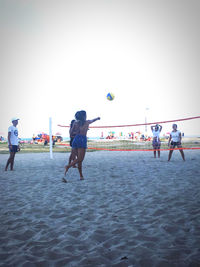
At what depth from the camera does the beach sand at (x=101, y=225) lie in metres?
2.32

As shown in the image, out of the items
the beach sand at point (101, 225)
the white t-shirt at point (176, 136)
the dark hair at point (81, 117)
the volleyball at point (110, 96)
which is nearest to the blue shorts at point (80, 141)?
the dark hair at point (81, 117)

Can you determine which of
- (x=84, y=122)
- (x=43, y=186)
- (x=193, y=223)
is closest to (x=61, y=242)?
(x=193, y=223)

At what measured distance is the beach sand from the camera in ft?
7.63

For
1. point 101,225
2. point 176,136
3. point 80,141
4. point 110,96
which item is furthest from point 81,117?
point 110,96

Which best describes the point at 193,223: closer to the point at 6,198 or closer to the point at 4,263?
the point at 4,263

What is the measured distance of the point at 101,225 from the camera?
3139 millimetres

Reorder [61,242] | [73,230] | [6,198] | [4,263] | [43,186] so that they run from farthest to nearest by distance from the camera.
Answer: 1. [43,186]
2. [6,198]
3. [73,230]
4. [61,242]
5. [4,263]

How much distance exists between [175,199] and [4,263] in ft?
9.94

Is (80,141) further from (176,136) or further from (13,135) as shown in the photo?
(176,136)

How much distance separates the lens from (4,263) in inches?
88.7

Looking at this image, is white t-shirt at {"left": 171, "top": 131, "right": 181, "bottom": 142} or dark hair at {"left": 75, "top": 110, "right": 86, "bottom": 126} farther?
white t-shirt at {"left": 171, "top": 131, "right": 181, "bottom": 142}

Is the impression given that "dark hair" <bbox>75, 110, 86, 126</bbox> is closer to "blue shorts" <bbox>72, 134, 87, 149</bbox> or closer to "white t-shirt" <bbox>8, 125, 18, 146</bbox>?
"blue shorts" <bbox>72, 134, 87, 149</bbox>

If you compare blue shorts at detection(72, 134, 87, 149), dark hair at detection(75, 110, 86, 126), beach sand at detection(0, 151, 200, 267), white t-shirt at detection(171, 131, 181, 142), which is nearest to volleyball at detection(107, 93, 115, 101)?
white t-shirt at detection(171, 131, 181, 142)

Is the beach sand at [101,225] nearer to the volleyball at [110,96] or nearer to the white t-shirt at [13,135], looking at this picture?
the white t-shirt at [13,135]
